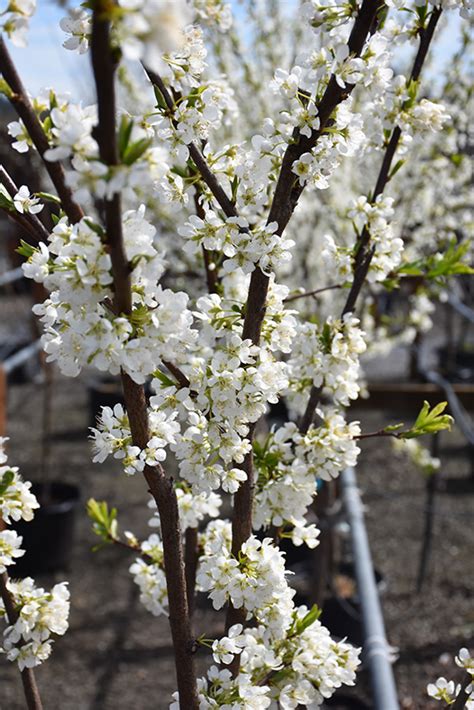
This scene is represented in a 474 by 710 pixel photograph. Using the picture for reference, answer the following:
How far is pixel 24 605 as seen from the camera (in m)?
1.11

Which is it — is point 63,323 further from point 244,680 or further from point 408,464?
point 408,464

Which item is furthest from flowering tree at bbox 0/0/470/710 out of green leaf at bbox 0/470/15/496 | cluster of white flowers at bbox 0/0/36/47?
green leaf at bbox 0/470/15/496

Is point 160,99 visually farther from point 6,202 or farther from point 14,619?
point 14,619

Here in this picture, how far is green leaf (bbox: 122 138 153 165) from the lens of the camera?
692 mm

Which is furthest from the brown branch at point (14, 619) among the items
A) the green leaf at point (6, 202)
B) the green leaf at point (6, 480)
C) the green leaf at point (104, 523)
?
the green leaf at point (6, 202)

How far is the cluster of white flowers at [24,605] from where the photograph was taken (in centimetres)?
105

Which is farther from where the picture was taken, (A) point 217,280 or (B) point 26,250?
(A) point 217,280

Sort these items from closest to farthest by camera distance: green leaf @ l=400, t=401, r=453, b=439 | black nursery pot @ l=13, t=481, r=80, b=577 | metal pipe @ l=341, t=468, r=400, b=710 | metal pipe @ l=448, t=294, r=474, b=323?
green leaf @ l=400, t=401, r=453, b=439
metal pipe @ l=341, t=468, r=400, b=710
black nursery pot @ l=13, t=481, r=80, b=577
metal pipe @ l=448, t=294, r=474, b=323

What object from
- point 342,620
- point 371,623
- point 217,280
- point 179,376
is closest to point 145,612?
point 342,620

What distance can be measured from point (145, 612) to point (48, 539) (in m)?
0.71

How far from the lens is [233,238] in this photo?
3.33ft

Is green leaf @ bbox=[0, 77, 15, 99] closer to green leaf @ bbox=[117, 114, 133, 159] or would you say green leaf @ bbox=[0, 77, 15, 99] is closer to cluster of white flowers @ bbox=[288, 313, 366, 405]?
green leaf @ bbox=[117, 114, 133, 159]

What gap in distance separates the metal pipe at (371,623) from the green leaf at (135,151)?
1.63 metres

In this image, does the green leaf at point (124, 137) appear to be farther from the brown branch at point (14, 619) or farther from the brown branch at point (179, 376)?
the brown branch at point (14, 619)
